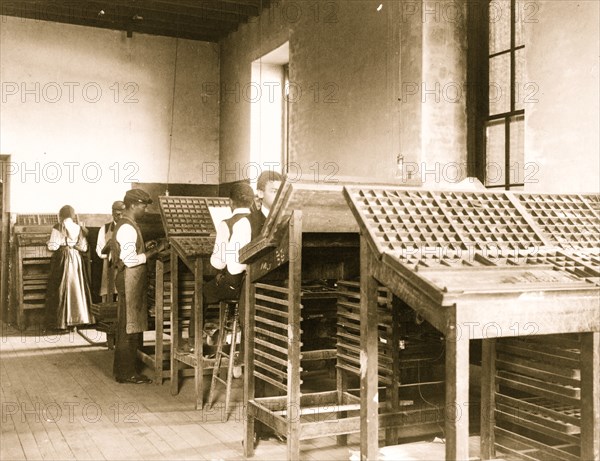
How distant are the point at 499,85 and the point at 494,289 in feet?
13.0

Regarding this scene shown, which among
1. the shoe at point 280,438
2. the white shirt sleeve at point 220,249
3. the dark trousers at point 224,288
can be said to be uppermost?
the white shirt sleeve at point 220,249

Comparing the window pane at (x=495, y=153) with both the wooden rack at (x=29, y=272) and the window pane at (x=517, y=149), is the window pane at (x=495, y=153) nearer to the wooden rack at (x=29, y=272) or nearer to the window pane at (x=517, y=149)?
the window pane at (x=517, y=149)

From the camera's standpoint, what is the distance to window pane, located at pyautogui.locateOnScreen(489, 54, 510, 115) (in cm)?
550

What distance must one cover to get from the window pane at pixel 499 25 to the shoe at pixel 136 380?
407 centimetres

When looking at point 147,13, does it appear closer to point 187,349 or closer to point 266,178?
point 187,349

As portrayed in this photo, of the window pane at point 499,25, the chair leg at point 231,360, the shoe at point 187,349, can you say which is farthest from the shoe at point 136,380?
the window pane at point 499,25

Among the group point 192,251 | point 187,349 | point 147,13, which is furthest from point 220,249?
point 147,13

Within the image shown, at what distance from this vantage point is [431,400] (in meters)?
3.80

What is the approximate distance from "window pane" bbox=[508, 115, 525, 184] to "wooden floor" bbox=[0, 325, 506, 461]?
2686 millimetres

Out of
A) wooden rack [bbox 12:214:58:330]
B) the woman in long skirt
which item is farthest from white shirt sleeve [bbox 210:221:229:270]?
wooden rack [bbox 12:214:58:330]

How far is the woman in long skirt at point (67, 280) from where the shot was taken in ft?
25.9

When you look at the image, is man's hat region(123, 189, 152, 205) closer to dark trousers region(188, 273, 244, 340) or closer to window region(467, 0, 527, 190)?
dark trousers region(188, 273, 244, 340)

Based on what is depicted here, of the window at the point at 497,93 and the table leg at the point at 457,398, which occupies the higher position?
the window at the point at 497,93

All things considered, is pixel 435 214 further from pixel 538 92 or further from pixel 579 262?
pixel 538 92
